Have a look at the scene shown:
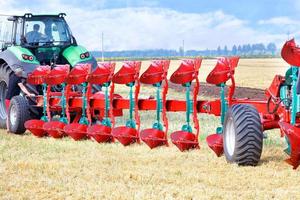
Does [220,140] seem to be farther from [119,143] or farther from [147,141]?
[119,143]

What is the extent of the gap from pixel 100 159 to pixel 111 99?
1.95 metres

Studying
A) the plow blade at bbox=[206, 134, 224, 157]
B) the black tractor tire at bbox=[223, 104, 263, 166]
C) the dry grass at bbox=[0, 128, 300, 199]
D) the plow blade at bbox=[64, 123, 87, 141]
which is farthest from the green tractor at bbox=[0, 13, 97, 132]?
the black tractor tire at bbox=[223, 104, 263, 166]

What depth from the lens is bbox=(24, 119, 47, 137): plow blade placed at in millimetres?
10484

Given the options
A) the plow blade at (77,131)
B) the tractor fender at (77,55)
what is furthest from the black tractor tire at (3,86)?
the plow blade at (77,131)

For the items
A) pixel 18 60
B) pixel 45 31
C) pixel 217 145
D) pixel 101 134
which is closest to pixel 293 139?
pixel 217 145

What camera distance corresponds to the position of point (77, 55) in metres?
12.0

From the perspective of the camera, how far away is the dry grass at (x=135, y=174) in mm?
5586

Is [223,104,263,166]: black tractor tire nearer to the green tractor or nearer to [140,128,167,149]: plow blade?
[140,128,167,149]: plow blade

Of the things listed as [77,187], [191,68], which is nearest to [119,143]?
[191,68]

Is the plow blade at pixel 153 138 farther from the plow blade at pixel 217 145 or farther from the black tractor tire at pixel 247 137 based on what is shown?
the black tractor tire at pixel 247 137

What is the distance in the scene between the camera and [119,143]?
922cm

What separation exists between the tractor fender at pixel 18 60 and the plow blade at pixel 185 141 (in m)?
4.03

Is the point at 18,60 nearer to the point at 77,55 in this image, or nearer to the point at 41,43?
the point at 41,43

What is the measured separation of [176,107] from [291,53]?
8.38 ft
